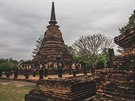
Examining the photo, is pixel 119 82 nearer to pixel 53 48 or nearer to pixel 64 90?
pixel 64 90

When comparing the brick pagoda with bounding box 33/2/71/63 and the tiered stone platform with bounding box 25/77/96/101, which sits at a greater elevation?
the brick pagoda with bounding box 33/2/71/63

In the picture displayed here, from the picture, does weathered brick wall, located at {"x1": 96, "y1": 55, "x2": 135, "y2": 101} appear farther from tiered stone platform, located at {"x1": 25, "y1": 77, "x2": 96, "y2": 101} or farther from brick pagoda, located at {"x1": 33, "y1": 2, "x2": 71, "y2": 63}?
brick pagoda, located at {"x1": 33, "y1": 2, "x2": 71, "y2": 63}

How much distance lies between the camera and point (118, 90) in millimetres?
5031

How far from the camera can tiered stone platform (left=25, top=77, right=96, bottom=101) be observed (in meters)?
7.54

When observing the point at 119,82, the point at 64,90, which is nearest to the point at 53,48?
the point at 64,90

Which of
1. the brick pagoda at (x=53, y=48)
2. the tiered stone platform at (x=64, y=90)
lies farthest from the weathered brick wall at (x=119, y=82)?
the brick pagoda at (x=53, y=48)

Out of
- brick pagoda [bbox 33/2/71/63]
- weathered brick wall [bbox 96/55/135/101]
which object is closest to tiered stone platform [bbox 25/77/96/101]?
weathered brick wall [bbox 96/55/135/101]

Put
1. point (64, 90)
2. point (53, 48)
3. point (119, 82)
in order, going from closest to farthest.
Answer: point (119, 82) → point (64, 90) → point (53, 48)

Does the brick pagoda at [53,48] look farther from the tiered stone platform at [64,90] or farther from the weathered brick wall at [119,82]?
the weathered brick wall at [119,82]

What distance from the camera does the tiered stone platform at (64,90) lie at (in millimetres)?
7535

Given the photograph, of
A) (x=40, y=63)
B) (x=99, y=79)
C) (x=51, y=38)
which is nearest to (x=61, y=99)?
(x=99, y=79)

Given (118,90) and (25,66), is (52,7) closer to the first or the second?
(25,66)

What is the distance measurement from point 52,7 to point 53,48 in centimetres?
1000

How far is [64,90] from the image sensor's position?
7688mm
